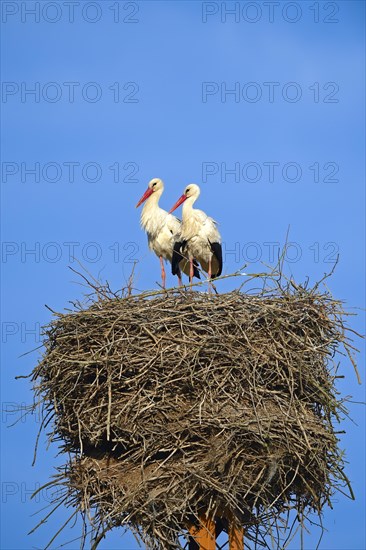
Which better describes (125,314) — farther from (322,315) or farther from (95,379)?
(322,315)

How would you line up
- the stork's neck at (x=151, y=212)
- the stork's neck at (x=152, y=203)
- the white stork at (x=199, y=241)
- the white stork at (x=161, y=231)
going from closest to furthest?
the white stork at (x=199, y=241)
the white stork at (x=161, y=231)
the stork's neck at (x=151, y=212)
the stork's neck at (x=152, y=203)

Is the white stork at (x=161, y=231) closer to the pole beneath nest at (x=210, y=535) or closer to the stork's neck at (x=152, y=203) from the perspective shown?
the stork's neck at (x=152, y=203)

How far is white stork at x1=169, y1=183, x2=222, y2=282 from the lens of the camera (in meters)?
11.3

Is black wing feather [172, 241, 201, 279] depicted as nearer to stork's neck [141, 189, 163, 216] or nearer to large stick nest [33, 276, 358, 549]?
stork's neck [141, 189, 163, 216]

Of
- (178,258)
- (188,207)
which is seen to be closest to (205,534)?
(178,258)

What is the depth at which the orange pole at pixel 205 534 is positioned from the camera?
8.27 m

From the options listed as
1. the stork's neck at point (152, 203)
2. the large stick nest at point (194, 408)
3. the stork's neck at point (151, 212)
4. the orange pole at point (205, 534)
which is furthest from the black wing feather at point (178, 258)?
the orange pole at point (205, 534)

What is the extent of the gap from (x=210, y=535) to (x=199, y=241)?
3.76m

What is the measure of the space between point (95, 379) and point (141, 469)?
76 centimetres

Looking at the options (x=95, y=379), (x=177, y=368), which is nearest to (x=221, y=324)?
(x=177, y=368)

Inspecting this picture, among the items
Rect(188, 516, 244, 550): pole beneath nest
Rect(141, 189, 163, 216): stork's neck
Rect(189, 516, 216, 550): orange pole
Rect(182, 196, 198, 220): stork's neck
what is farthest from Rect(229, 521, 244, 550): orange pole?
Rect(141, 189, 163, 216): stork's neck

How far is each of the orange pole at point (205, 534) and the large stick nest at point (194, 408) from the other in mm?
85

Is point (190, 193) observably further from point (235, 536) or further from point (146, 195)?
point (235, 536)

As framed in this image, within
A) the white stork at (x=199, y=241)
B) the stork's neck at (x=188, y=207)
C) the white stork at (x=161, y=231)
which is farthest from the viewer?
the white stork at (x=161, y=231)
